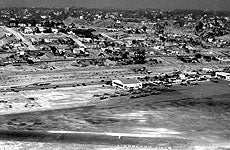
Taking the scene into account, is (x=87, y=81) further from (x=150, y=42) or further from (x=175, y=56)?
(x=150, y=42)

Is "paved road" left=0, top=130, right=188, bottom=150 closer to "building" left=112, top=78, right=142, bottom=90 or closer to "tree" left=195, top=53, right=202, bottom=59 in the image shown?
"building" left=112, top=78, right=142, bottom=90

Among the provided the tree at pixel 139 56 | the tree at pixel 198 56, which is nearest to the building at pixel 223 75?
the tree at pixel 139 56

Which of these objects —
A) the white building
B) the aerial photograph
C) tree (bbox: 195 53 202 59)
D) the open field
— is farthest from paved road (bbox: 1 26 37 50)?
the open field

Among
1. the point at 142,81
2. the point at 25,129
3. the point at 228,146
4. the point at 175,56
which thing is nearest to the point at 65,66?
the point at 142,81

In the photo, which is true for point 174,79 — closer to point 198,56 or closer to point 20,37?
point 198,56

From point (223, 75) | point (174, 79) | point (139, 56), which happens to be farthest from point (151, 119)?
point (139, 56)

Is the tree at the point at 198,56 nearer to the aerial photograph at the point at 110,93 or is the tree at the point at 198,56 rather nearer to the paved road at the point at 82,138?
the aerial photograph at the point at 110,93
